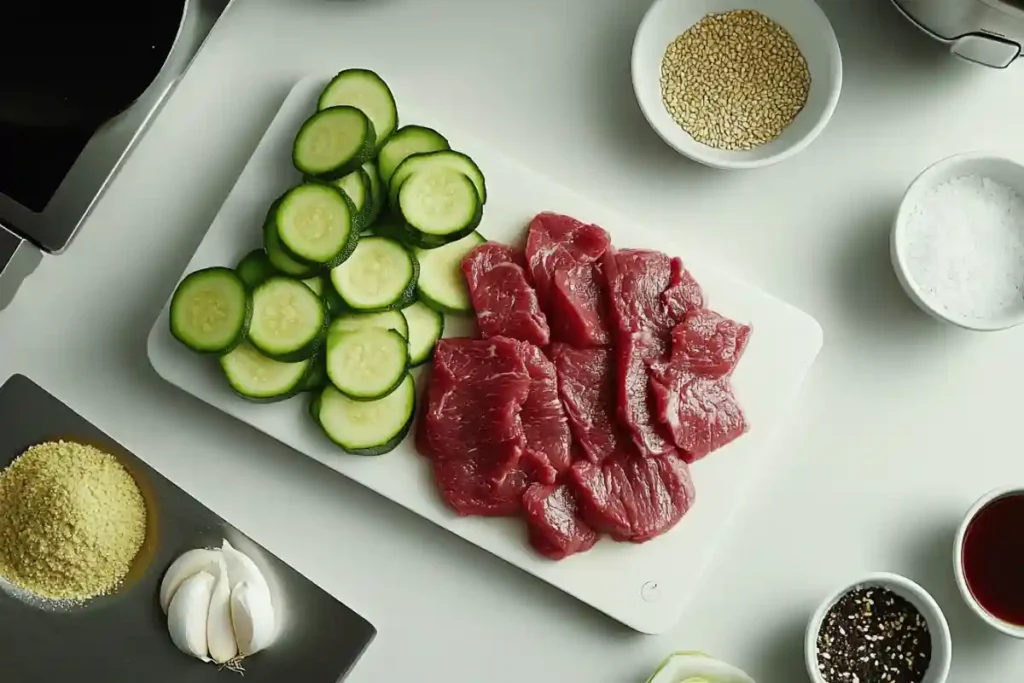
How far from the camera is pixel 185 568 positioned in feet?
6.67

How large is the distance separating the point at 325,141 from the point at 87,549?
877 millimetres

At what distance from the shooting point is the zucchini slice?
6.52ft

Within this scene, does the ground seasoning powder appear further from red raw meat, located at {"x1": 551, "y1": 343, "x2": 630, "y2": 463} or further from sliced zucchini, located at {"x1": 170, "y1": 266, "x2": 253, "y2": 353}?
red raw meat, located at {"x1": 551, "y1": 343, "x2": 630, "y2": 463}

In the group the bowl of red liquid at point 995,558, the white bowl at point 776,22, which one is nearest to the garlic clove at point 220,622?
the white bowl at point 776,22

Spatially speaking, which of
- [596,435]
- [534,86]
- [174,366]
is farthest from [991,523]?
[174,366]

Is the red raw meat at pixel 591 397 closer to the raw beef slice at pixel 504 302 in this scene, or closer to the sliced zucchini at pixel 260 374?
the raw beef slice at pixel 504 302

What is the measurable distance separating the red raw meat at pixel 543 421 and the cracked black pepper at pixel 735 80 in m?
0.56

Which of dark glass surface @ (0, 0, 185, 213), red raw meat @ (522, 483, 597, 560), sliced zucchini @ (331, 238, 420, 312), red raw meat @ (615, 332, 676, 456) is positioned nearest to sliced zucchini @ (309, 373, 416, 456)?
sliced zucchini @ (331, 238, 420, 312)

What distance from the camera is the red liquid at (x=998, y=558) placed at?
2020 mm

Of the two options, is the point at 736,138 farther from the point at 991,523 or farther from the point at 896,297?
the point at 991,523

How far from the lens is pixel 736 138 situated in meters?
2.14

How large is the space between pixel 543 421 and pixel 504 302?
24 centimetres

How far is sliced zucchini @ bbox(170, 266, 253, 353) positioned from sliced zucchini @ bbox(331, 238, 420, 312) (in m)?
0.18

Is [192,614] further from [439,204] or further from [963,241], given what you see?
[963,241]
